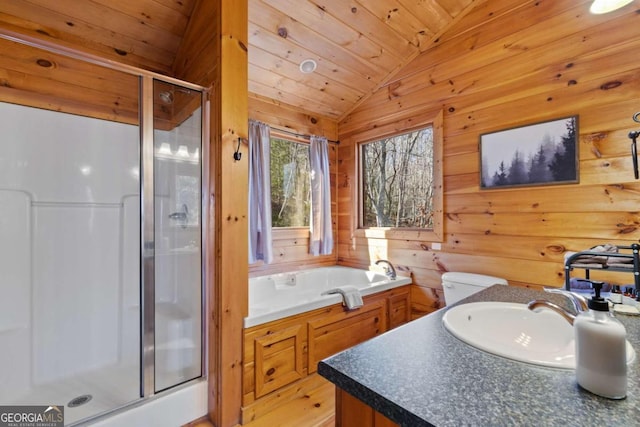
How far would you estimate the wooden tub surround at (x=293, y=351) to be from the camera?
1784mm

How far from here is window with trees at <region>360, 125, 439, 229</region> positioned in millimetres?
2840

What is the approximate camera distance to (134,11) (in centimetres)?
200

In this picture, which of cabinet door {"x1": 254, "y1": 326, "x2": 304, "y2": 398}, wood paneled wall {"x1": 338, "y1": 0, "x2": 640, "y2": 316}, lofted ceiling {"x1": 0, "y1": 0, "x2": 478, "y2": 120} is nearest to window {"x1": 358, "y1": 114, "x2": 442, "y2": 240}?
wood paneled wall {"x1": 338, "y1": 0, "x2": 640, "y2": 316}

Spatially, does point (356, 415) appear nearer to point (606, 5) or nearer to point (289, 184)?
point (606, 5)

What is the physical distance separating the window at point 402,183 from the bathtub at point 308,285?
492 millimetres

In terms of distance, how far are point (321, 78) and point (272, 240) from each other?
5.62 ft

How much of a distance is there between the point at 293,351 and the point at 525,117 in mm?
2424

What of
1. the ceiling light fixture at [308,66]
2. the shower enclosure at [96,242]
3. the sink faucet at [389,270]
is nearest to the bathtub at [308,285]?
the sink faucet at [389,270]

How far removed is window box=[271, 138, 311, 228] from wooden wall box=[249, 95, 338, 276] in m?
0.11

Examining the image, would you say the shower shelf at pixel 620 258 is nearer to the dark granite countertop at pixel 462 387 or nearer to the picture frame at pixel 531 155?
the dark granite countertop at pixel 462 387

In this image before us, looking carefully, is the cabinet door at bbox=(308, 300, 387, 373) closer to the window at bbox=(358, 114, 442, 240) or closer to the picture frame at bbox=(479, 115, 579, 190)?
the window at bbox=(358, 114, 442, 240)

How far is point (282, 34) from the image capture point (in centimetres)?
232

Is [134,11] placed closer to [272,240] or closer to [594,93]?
[272,240]

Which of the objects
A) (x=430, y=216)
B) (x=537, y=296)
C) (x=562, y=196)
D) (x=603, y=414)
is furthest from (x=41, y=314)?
(x=562, y=196)
